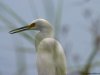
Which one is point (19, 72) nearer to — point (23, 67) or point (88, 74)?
point (23, 67)

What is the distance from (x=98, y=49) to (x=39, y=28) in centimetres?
149

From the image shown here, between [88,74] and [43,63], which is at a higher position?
[43,63]

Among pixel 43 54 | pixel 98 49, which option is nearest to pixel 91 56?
pixel 98 49

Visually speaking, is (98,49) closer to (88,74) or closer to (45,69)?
(88,74)

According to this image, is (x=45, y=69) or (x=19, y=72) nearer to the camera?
(x=19, y=72)

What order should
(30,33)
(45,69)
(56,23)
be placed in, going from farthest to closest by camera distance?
(45,69) < (30,33) < (56,23)

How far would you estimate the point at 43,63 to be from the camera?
168 cm

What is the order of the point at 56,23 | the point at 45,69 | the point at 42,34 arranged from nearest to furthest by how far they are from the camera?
1. the point at 56,23
2. the point at 45,69
3. the point at 42,34

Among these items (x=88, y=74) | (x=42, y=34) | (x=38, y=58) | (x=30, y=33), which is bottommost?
(x=88, y=74)

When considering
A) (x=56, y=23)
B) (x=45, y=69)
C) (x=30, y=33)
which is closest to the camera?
(x=56, y=23)

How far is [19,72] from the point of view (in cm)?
62

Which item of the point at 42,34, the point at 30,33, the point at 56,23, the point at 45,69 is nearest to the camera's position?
the point at 56,23

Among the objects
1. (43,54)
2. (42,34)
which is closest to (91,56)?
(43,54)

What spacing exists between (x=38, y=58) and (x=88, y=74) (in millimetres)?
1186
